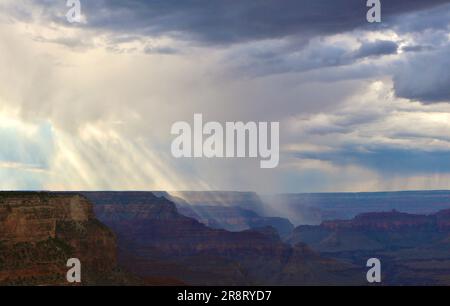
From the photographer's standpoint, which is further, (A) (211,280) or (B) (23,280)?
(A) (211,280)

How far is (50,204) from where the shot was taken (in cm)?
11106

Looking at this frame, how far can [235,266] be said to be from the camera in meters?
183
